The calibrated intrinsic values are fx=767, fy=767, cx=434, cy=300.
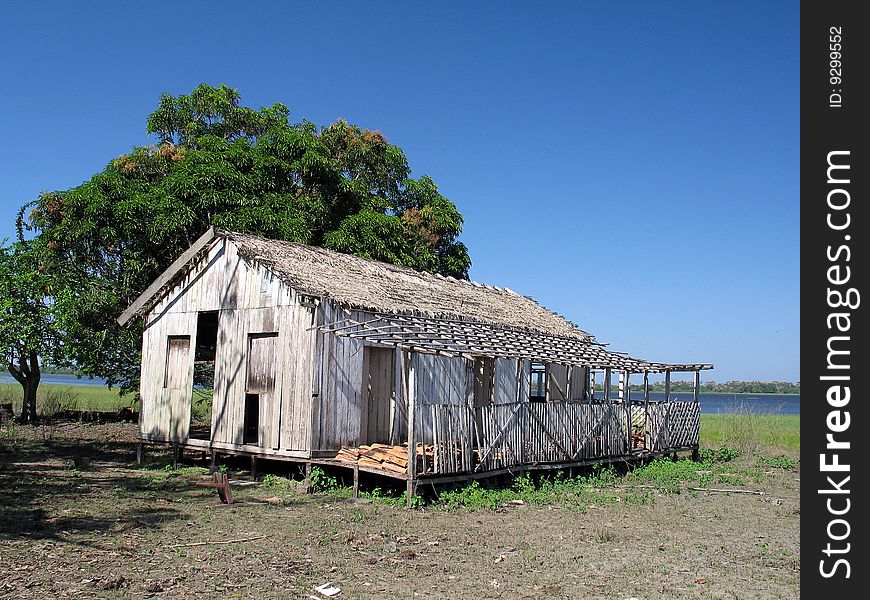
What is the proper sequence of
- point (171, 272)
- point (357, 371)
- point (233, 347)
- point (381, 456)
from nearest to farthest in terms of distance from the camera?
point (381, 456)
point (357, 371)
point (233, 347)
point (171, 272)

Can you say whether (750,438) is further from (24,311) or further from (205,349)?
(24,311)

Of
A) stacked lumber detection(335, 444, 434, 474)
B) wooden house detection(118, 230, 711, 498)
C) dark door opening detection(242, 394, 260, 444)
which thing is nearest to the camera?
stacked lumber detection(335, 444, 434, 474)

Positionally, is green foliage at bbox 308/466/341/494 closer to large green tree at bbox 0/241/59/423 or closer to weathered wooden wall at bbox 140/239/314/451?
weathered wooden wall at bbox 140/239/314/451

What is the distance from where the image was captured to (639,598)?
25.6ft

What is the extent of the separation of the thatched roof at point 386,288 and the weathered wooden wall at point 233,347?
1.52 ft

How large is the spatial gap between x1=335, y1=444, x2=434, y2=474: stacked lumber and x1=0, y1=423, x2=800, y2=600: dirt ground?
0.71 metres

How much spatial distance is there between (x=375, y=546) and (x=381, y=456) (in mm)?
3554

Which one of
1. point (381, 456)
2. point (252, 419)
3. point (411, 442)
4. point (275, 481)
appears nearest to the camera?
point (411, 442)

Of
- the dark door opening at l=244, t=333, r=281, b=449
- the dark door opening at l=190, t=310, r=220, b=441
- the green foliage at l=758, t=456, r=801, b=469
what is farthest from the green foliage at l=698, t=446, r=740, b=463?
the dark door opening at l=190, t=310, r=220, b=441

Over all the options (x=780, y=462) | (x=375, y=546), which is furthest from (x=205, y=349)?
(x=780, y=462)

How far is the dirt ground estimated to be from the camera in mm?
8078

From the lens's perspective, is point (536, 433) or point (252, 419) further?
point (252, 419)

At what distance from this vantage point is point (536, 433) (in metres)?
15.2
